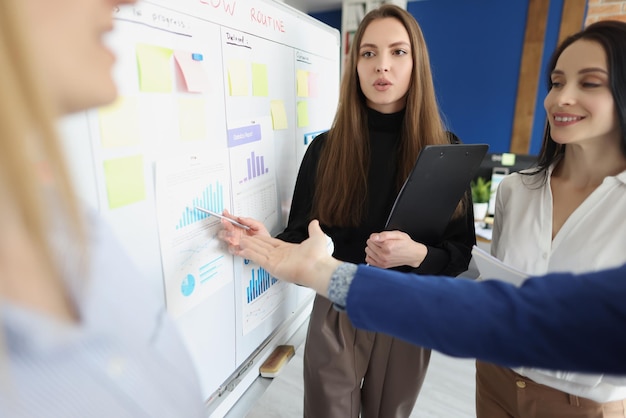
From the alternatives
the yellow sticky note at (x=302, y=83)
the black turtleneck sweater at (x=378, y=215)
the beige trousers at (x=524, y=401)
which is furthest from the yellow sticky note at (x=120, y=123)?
the beige trousers at (x=524, y=401)

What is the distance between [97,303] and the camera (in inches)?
15.1

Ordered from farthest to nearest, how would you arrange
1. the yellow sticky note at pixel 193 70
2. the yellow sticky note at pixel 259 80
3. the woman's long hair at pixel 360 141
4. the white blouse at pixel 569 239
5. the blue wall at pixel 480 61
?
the blue wall at pixel 480 61 < the woman's long hair at pixel 360 141 < the yellow sticky note at pixel 259 80 < the white blouse at pixel 569 239 < the yellow sticky note at pixel 193 70

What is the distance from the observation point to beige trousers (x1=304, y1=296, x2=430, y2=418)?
1.09 m

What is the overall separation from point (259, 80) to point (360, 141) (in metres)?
0.35

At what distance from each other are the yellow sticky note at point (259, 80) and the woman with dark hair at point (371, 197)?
0.85 feet

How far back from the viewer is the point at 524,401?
0.97 meters

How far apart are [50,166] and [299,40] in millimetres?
1092

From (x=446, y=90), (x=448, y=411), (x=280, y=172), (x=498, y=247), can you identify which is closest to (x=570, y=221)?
(x=498, y=247)

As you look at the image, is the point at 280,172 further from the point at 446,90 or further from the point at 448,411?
the point at 446,90

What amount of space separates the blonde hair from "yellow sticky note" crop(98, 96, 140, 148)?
1.17ft

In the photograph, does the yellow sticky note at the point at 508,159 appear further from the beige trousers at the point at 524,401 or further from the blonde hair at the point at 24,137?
the blonde hair at the point at 24,137

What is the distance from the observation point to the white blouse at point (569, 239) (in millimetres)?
875

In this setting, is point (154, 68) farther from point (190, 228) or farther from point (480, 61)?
point (480, 61)

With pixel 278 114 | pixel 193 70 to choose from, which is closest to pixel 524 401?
pixel 278 114
